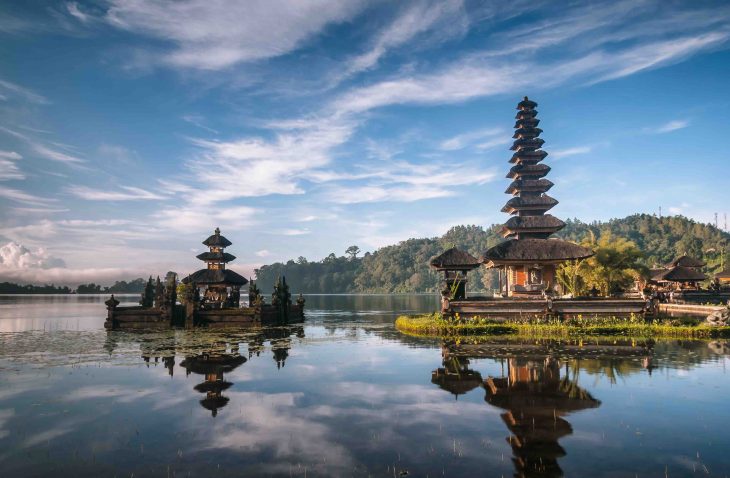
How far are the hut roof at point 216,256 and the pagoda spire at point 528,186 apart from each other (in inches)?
1124

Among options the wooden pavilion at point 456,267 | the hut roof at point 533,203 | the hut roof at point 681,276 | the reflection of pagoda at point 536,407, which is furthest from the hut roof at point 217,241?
the hut roof at point 681,276

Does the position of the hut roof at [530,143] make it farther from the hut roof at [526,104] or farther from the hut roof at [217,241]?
the hut roof at [217,241]

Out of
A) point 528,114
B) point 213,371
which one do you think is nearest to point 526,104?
point 528,114

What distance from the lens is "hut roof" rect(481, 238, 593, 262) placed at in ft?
130

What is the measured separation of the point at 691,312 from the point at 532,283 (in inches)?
536

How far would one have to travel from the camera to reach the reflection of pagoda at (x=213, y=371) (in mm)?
14219

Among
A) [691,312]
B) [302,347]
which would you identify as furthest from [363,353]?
[691,312]

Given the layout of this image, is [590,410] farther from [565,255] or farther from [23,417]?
[565,255]

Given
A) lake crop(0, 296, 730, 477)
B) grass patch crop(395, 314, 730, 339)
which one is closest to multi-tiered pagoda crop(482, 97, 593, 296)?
grass patch crop(395, 314, 730, 339)

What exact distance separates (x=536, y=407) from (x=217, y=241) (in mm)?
41591

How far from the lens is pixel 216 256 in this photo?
48.8 m

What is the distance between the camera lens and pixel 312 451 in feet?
33.4

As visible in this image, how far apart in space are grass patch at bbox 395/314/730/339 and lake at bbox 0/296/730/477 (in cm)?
540

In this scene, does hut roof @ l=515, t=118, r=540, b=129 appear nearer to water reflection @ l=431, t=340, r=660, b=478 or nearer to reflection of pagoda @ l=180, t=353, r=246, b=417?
water reflection @ l=431, t=340, r=660, b=478
